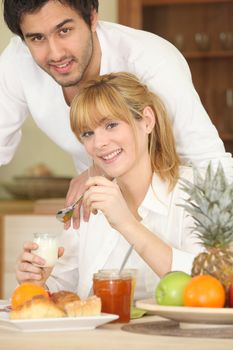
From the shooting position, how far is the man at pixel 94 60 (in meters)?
2.97

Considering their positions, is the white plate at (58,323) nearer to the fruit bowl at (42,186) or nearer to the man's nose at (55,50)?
the man's nose at (55,50)

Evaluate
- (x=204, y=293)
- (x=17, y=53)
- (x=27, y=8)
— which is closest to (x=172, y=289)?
(x=204, y=293)

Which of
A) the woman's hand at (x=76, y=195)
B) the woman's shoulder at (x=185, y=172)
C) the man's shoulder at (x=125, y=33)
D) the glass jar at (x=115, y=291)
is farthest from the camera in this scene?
the man's shoulder at (x=125, y=33)

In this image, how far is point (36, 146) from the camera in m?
5.95

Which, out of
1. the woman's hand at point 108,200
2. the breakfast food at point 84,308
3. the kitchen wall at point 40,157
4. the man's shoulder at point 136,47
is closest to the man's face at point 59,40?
the man's shoulder at point 136,47

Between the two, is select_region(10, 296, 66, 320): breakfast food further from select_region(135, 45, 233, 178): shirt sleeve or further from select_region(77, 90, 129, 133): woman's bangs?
select_region(135, 45, 233, 178): shirt sleeve

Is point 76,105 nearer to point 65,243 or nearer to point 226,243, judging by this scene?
point 65,243

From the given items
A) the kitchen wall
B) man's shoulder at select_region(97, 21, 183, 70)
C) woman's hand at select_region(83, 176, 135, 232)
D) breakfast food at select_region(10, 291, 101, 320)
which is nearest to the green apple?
breakfast food at select_region(10, 291, 101, 320)

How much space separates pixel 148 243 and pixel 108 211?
134 mm

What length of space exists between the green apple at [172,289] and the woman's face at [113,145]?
679 mm

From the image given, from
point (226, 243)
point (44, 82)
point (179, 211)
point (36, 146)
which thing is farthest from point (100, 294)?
point (36, 146)

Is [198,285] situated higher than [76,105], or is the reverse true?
[76,105]

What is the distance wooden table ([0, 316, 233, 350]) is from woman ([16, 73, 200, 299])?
59 cm

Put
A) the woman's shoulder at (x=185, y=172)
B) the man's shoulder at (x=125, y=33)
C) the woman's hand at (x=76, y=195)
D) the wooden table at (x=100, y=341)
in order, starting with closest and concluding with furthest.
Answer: the wooden table at (x=100, y=341) → the woman's shoulder at (x=185, y=172) → the woman's hand at (x=76, y=195) → the man's shoulder at (x=125, y=33)
